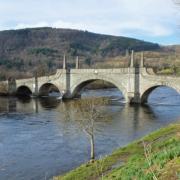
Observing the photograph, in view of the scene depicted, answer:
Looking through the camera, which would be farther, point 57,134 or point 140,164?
point 57,134

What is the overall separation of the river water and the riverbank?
388 centimetres

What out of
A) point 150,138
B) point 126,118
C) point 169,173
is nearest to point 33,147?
point 150,138

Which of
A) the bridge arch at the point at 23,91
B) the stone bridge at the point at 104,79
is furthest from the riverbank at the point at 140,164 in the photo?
the bridge arch at the point at 23,91

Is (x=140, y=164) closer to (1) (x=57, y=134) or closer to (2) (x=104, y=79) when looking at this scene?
(1) (x=57, y=134)

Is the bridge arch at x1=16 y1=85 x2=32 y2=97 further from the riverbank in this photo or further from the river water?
the riverbank

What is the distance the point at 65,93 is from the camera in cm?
9156

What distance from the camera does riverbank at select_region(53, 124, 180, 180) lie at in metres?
14.4

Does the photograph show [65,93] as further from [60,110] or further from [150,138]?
[150,138]

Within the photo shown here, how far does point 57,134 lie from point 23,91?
61.3m

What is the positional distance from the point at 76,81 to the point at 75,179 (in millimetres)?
66210

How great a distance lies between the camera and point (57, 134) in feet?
151

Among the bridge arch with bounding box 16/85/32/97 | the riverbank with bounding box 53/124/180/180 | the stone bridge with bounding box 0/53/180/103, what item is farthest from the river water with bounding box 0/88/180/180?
the bridge arch with bounding box 16/85/32/97

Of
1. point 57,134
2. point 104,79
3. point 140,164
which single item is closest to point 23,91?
point 104,79

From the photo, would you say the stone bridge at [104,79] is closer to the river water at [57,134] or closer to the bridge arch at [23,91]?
the bridge arch at [23,91]
